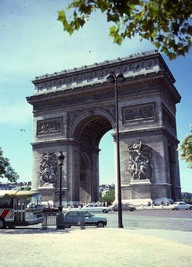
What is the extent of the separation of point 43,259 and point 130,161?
→ 3261cm

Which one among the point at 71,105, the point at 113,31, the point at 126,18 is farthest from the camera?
the point at 71,105

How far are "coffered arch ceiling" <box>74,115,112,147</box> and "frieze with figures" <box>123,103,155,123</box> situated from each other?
5270 millimetres

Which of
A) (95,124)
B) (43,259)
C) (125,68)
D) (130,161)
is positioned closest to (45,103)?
(95,124)

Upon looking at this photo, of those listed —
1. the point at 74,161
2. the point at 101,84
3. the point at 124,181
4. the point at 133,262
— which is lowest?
the point at 133,262

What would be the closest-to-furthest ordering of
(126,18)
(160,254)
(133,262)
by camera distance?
(126,18), (133,262), (160,254)

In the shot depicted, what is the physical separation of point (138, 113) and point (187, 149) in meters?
23.6

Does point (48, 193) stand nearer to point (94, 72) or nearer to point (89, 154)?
point (89, 154)

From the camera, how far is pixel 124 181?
1582 inches

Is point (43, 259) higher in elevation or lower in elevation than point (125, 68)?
lower

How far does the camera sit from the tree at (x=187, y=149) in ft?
58.2

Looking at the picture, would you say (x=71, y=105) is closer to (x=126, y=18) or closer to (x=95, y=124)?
(x=95, y=124)

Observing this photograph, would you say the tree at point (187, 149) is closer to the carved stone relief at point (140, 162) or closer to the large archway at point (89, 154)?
the carved stone relief at point (140, 162)

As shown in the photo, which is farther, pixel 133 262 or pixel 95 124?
pixel 95 124

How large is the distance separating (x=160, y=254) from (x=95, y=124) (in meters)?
41.0
